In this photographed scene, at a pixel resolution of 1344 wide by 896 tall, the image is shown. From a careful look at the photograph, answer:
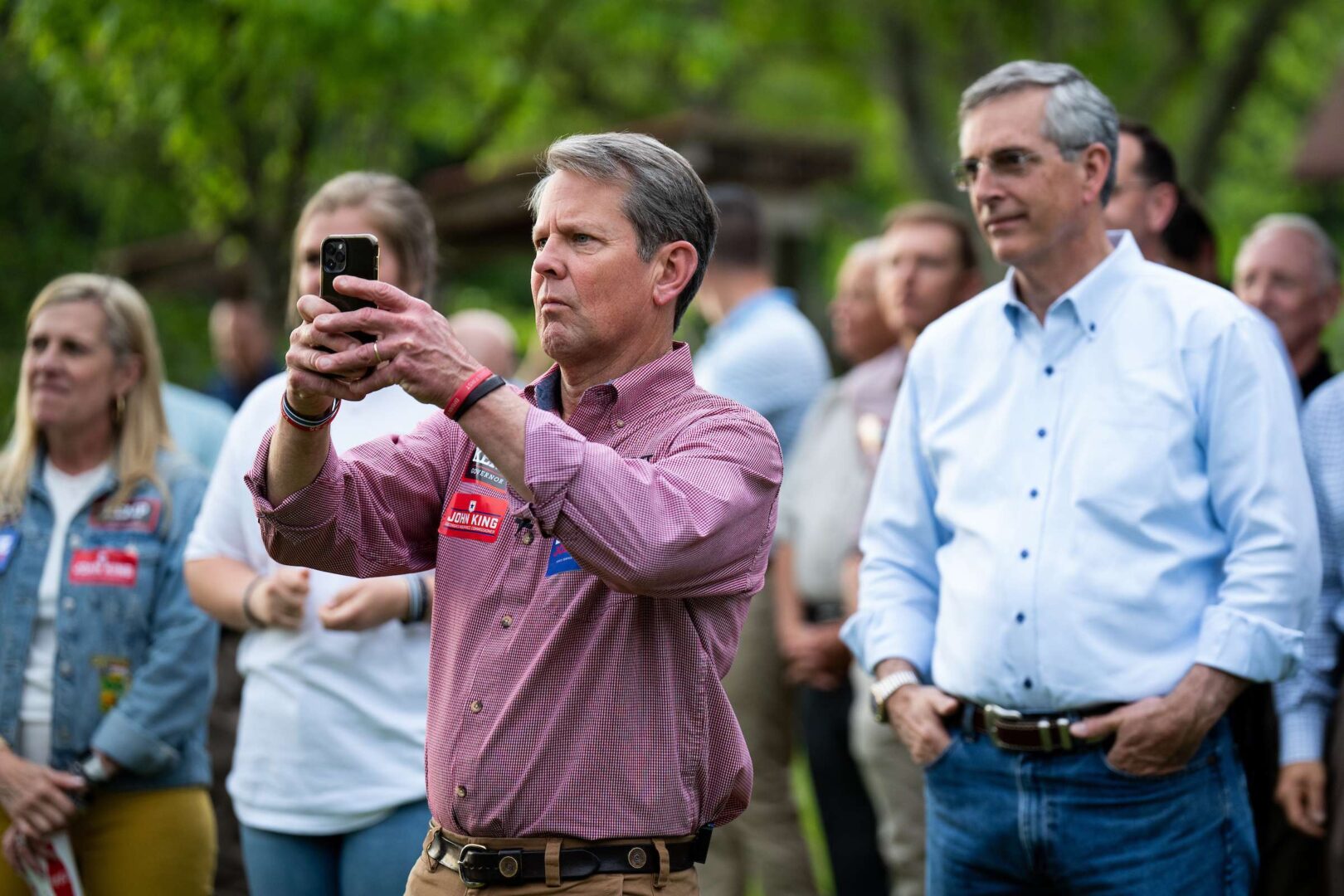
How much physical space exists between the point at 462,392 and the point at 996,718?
1.56 meters

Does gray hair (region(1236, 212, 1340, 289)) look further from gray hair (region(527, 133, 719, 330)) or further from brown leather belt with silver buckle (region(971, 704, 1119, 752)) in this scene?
gray hair (region(527, 133, 719, 330))

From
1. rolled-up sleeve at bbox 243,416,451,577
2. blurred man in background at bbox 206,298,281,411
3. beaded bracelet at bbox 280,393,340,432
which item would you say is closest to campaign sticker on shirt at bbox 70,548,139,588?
rolled-up sleeve at bbox 243,416,451,577

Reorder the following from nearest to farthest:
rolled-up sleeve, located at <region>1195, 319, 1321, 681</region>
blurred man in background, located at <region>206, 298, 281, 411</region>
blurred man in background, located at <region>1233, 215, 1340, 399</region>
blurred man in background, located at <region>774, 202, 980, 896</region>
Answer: rolled-up sleeve, located at <region>1195, 319, 1321, 681</region> < blurred man in background, located at <region>1233, 215, 1340, 399</region> < blurred man in background, located at <region>774, 202, 980, 896</region> < blurred man in background, located at <region>206, 298, 281, 411</region>

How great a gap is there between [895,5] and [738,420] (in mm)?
11011

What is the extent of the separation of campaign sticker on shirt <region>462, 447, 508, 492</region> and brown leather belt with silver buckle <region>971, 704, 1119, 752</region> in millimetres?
1271

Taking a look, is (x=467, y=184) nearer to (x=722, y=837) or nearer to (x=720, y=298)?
(x=720, y=298)

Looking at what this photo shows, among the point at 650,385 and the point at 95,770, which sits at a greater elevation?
the point at 650,385

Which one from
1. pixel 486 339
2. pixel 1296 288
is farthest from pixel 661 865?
pixel 486 339

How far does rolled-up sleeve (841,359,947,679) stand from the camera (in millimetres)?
3494

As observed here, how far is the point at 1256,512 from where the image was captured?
3.03 metres

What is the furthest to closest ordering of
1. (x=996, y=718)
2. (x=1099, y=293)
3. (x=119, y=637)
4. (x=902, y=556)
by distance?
1. (x=119, y=637)
2. (x=902, y=556)
3. (x=1099, y=293)
4. (x=996, y=718)

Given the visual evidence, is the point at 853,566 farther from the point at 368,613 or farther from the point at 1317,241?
the point at 368,613

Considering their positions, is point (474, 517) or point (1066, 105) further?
point (1066, 105)

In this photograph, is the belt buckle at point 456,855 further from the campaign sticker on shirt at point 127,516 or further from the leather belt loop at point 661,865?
the campaign sticker on shirt at point 127,516
